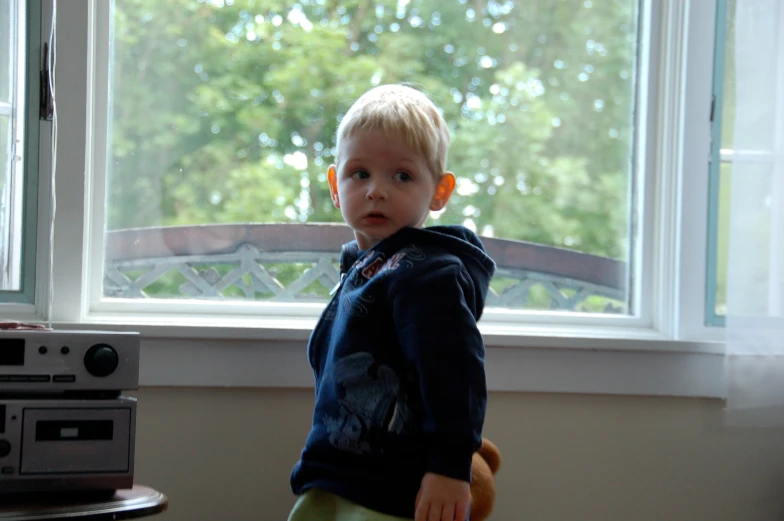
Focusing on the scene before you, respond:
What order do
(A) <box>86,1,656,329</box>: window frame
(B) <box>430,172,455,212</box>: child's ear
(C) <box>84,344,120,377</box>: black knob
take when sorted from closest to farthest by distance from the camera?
(C) <box>84,344,120,377</box>: black knob < (B) <box>430,172,455,212</box>: child's ear < (A) <box>86,1,656,329</box>: window frame

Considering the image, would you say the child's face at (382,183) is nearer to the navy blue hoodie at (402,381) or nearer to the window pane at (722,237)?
the navy blue hoodie at (402,381)

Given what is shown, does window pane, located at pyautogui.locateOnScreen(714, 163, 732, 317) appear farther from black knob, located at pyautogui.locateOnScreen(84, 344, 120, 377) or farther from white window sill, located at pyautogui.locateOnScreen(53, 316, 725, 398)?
black knob, located at pyautogui.locateOnScreen(84, 344, 120, 377)

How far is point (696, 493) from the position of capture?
1.69 m

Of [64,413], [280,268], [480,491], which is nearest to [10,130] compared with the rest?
[280,268]

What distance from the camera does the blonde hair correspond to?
1.25 metres

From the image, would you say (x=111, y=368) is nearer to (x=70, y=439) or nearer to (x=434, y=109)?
(x=70, y=439)

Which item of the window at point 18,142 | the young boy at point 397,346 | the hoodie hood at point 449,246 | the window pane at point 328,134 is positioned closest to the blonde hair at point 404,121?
the young boy at point 397,346

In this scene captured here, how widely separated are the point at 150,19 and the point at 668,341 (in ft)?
3.75

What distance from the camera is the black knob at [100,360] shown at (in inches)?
46.8

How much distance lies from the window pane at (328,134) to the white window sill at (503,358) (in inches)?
5.6

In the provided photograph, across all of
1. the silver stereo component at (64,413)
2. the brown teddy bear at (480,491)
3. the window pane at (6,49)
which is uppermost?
the window pane at (6,49)

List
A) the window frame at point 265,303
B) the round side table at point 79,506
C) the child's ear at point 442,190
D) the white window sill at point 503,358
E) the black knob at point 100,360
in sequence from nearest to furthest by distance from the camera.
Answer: the round side table at point 79,506 → the black knob at point 100,360 → the child's ear at point 442,190 → the white window sill at point 503,358 → the window frame at point 265,303

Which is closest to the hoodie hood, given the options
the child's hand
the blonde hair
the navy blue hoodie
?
the navy blue hoodie

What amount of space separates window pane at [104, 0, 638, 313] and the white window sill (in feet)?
0.46
